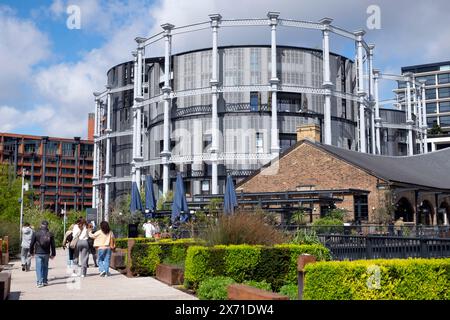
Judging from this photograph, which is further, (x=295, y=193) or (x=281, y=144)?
(x=281, y=144)

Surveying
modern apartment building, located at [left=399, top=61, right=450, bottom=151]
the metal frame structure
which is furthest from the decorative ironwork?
modern apartment building, located at [left=399, top=61, right=450, bottom=151]

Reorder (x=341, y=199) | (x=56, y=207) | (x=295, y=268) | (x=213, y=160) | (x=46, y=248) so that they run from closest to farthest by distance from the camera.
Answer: (x=295, y=268) < (x=46, y=248) < (x=341, y=199) < (x=213, y=160) < (x=56, y=207)

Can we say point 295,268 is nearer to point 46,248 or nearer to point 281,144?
point 46,248

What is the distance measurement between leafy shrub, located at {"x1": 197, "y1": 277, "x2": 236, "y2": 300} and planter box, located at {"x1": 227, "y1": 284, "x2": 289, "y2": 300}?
1.93 meters

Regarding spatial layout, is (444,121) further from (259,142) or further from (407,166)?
(407,166)

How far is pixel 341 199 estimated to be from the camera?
30.7 meters

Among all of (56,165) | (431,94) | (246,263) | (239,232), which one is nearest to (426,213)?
(239,232)

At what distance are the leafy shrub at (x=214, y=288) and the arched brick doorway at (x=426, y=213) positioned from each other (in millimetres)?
30123

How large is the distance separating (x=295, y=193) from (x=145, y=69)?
42.0 meters

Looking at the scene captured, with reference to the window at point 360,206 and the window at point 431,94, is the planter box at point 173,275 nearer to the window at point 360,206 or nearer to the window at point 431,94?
the window at point 360,206

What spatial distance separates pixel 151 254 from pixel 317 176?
21.5 metres

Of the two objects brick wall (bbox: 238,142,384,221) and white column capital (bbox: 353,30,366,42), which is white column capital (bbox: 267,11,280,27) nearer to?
→ white column capital (bbox: 353,30,366,42)

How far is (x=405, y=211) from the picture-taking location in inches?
1406
